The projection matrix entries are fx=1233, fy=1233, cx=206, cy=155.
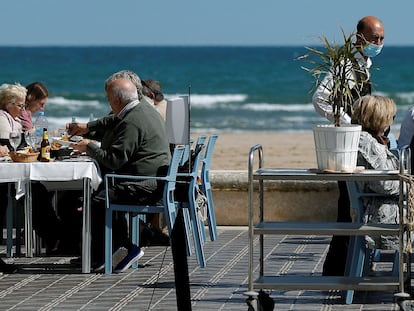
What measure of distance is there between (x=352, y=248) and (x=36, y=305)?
1812mm

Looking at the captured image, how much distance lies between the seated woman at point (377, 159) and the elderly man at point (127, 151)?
67.2 inches

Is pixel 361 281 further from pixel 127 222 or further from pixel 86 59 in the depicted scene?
pixel 86 59

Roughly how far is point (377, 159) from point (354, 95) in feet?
4.86

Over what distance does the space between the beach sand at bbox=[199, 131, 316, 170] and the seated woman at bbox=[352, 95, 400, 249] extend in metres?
12.5

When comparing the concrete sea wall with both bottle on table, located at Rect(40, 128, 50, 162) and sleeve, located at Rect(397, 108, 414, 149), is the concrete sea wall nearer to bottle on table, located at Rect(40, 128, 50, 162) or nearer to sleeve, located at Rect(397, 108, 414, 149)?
sleeve, located at Rect(397, 108, 414, 149)

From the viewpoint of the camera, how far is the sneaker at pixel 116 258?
8070 mm

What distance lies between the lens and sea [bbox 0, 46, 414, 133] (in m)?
33.4

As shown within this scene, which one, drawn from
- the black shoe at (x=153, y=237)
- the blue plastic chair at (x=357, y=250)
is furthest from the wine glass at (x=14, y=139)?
the blue plastic chair at (x=357, y=250)

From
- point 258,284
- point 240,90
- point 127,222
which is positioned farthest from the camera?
point 240,90

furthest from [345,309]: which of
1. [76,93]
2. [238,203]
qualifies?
[76,93]

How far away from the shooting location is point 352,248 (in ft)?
23.1

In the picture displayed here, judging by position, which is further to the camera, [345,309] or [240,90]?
[240,90]

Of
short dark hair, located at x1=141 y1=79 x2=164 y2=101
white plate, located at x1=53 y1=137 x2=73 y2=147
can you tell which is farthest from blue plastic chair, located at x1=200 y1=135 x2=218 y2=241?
white plate, located at x1=53 y1=137 x2=73 y2=147

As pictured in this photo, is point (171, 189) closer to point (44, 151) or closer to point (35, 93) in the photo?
point (44, 151)
